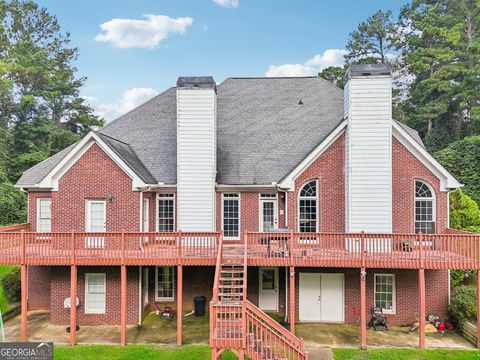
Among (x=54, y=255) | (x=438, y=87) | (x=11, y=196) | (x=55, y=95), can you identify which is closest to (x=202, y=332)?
(x=54, y=255)

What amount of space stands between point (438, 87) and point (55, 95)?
135ft

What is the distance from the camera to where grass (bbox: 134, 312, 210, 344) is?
39.6 feet

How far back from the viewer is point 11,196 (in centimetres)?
2909

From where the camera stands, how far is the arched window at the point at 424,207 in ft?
45.8

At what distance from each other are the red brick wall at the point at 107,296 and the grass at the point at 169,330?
79 centimetres

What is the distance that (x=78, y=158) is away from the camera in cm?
1362

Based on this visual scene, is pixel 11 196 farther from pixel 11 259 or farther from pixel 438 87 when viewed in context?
pixel 438 87

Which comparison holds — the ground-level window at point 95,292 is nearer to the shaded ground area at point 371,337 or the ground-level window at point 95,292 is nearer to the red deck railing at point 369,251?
the red deck railing at point 369,251

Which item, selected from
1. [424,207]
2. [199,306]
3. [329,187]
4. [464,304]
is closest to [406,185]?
[424,207]

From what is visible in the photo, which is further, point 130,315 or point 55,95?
point 55,95

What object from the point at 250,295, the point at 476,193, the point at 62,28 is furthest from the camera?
the point at 62,28

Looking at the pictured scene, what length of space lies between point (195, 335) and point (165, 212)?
559cm

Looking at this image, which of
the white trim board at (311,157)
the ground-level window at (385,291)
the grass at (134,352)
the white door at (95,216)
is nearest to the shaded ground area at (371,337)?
the ground-level window at (385,291)

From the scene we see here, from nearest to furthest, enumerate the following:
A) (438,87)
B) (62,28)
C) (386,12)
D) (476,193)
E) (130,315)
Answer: (130,315) < (476,193) < (438,87) < (386,12) < (62,28)
